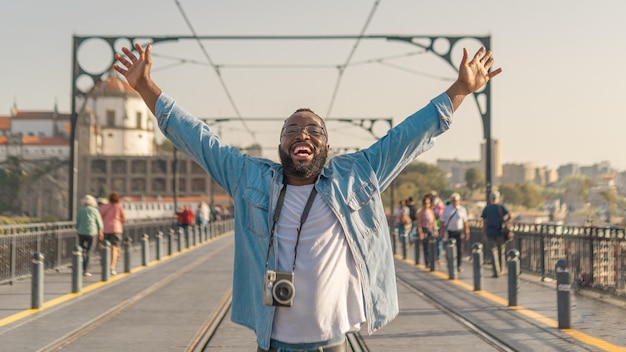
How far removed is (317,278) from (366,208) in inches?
15.3

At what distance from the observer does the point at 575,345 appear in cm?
1058

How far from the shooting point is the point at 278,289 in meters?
4.05

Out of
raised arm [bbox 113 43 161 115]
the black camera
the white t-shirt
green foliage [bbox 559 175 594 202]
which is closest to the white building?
green foliage [bbox 559 175 594 202]

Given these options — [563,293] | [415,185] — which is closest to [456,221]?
[563,293]

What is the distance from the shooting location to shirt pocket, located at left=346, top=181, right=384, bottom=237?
4.28 meters

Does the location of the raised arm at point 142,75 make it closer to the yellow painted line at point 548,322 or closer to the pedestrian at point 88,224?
the yellow painted line at point 548,322

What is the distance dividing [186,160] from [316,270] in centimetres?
16665

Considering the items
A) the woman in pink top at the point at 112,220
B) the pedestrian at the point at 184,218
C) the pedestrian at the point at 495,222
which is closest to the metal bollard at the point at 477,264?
the pedestrian at the point at 495,222

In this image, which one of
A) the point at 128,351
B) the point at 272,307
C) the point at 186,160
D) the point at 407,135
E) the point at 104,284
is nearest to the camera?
the point at 272,307

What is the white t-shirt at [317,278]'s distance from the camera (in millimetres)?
4129

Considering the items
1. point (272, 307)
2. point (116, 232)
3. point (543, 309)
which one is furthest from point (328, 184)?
point (116, 232)

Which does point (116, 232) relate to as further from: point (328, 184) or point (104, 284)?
point (328, 184)

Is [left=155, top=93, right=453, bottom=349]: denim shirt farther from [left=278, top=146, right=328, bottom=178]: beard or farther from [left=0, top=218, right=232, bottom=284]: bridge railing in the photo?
[left=0, top=218, right=232, bottom=284]: bridge railing

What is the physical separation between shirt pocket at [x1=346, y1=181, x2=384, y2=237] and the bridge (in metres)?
6.36
